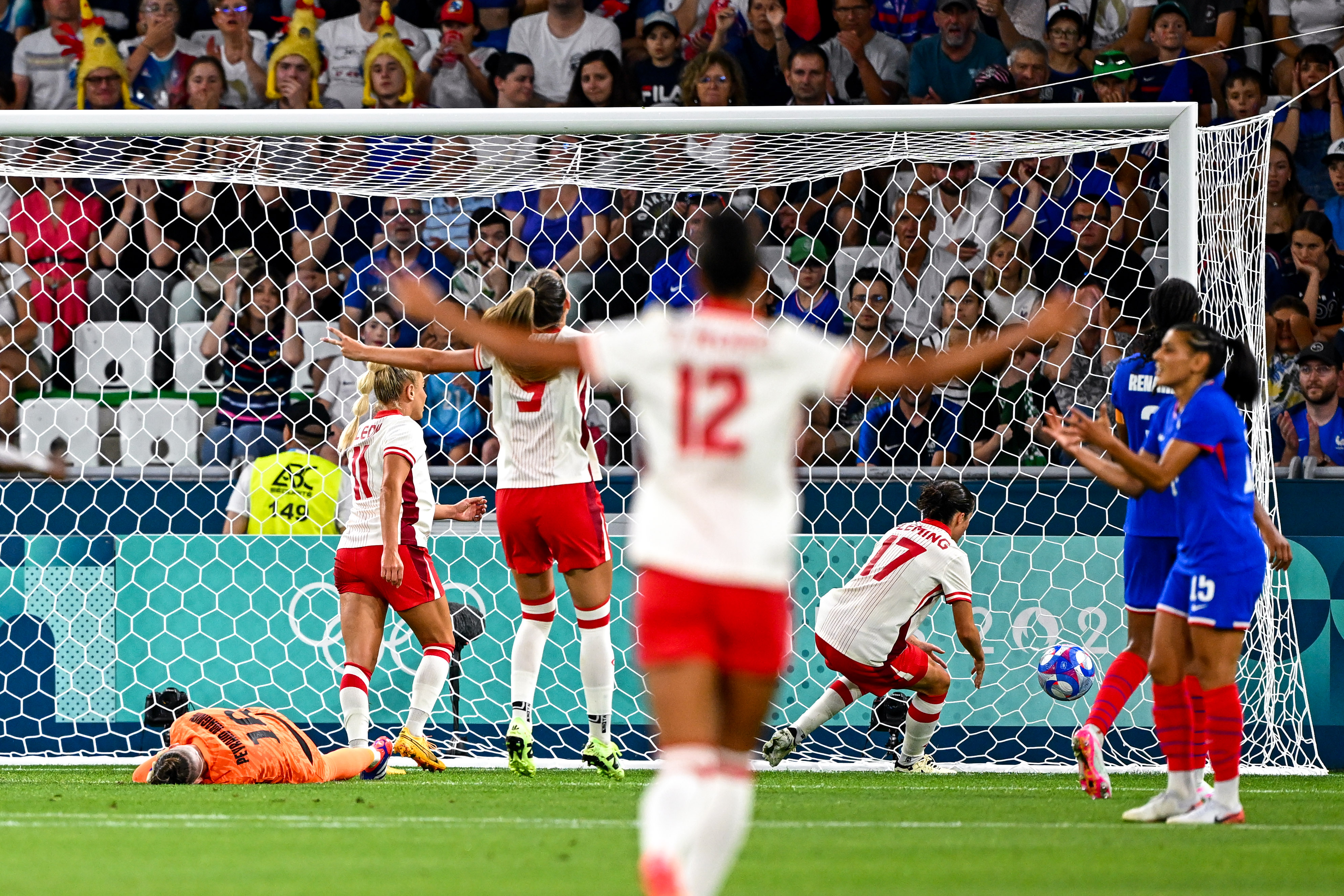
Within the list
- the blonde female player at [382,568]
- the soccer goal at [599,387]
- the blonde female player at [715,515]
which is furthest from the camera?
the soccer goal at [599,387]

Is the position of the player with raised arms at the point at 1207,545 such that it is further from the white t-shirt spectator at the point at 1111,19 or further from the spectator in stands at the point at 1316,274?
the white t-shirt spectator at the point at 1111,19

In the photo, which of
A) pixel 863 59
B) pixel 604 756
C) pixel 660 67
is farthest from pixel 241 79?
pixel 604 756

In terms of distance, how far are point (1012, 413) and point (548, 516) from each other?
3743 mm

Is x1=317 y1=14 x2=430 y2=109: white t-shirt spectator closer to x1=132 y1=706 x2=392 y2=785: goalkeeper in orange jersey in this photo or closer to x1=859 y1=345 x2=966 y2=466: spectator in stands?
x1=859 y1=345 x2=966 y2=466: spectator in stands

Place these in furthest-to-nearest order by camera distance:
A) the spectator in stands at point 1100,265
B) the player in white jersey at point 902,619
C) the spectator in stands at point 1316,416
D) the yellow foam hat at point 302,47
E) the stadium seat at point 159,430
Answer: the yellow foam hat at point 302,47
the spectator in stands at point 1100,265
the stadium seat at point 159,430
the spectator in stands at point 1316,416
the player in white jersey at point 902,619

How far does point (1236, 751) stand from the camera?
17.8 feet

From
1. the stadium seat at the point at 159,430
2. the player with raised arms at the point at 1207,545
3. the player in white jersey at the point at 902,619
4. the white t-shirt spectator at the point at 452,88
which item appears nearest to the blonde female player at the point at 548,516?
the player in white jersey at the point at 902,619

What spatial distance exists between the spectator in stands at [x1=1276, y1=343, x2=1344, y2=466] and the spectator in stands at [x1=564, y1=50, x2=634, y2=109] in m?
5.08

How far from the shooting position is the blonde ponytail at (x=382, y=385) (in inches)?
292

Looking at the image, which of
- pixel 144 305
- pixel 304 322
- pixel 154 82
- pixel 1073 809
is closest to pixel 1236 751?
pixel 1073 809

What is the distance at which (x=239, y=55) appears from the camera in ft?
40.6

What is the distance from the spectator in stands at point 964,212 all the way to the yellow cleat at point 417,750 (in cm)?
461

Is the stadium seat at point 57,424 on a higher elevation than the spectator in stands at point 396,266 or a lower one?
lower

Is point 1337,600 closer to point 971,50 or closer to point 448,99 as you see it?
point 971,50
